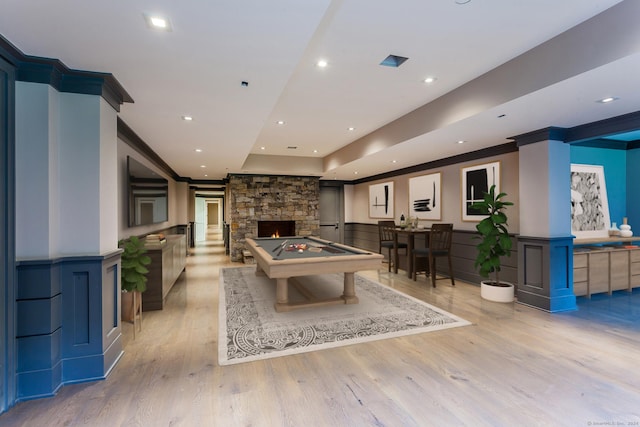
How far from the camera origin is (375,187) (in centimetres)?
843

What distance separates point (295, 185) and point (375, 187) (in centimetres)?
223

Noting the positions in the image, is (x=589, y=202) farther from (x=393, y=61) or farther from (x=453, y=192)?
(x=393, y=61)

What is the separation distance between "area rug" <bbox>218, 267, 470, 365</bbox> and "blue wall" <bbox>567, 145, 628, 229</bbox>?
3790mm

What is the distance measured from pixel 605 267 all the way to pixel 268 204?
6742mm

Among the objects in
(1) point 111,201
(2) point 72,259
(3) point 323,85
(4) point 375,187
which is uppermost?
(3) point 323,85

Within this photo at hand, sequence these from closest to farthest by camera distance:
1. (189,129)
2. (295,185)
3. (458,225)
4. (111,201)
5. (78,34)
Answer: (78,34)
(111,201)
(189,129)
(458,225)
(295,185)

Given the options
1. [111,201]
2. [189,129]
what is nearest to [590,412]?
[111,201]

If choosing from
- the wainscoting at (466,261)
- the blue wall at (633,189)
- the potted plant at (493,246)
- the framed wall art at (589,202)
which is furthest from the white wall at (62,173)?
the blue wall at (633,189)

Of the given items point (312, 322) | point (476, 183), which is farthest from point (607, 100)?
point (312, 322)

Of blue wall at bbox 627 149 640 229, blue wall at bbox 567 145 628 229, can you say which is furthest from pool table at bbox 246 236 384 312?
blue wall at bbox 627 149 640 229

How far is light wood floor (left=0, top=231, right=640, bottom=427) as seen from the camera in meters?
1.87

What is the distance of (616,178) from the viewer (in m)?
5.04

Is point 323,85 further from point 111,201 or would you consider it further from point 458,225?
point 458,225

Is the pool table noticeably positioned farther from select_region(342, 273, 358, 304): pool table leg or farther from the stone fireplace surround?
the stone fireplace surround
